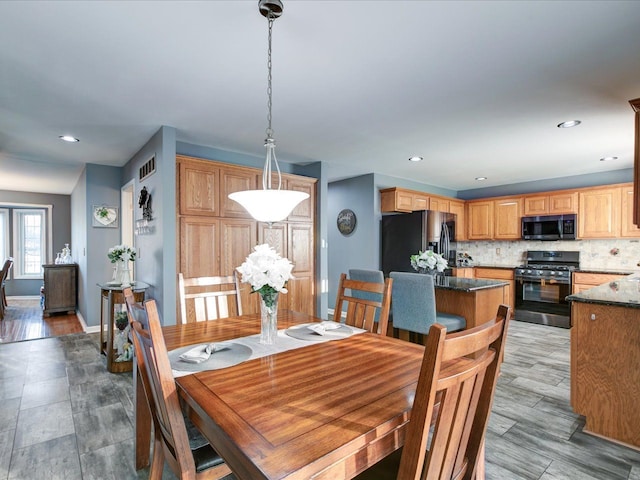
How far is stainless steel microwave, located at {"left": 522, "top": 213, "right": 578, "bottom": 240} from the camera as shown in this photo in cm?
517

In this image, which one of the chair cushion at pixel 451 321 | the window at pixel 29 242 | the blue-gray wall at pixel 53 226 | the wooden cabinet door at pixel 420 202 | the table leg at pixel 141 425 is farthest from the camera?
the window at pixel 29 242

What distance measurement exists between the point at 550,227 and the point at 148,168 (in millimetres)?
5950

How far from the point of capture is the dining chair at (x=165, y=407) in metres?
1.04

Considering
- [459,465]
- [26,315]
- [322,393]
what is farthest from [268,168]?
[26,315]

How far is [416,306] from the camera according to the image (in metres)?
2.91

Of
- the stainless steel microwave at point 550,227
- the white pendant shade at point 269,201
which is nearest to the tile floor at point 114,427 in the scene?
the white pendant shade at point 269,201

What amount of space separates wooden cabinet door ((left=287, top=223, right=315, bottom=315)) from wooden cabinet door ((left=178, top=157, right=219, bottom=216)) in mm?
1066

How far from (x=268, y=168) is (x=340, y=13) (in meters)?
0.83

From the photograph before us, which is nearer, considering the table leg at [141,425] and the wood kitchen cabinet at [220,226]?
the table leg at [141,425]

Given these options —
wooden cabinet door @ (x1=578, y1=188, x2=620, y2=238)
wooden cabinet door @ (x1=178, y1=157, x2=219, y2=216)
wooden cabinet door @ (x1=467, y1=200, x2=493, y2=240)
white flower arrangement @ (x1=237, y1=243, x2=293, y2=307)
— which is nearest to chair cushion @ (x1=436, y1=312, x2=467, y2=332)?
white flower arrangement @ (x1=237, y1=243, x2=293, y2=307)

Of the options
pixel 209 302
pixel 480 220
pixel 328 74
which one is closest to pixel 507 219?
pixel 480 220

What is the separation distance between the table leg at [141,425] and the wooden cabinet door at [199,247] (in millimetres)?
1675

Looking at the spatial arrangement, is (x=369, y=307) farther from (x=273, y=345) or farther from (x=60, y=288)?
(x=60, y=288)

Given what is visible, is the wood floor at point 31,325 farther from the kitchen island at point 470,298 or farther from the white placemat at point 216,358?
the kitchen island at point 470,298
